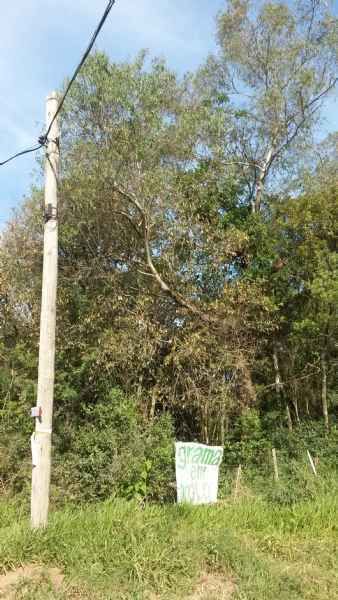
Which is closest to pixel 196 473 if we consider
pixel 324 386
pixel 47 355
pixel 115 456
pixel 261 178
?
pixel 115 456

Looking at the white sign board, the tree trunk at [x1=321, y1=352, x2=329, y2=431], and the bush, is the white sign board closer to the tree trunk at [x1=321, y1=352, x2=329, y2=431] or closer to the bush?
the bush

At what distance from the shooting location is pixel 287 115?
47.0ft

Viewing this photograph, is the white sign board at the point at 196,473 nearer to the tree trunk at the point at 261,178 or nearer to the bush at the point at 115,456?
the bush at the point at 115,456

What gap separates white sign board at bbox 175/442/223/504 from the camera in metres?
8.27

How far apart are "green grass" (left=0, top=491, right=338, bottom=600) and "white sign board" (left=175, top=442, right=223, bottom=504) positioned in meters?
1.39

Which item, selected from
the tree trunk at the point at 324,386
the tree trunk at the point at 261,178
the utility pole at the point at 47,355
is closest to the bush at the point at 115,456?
the utility pole at the point at 47,355

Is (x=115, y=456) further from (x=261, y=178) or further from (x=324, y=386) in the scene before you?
(x=261, y=178)

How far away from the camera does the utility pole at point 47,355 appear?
5.92 metres

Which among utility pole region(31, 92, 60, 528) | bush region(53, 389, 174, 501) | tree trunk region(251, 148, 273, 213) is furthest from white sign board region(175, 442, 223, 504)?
tree trunk region(251, 148, 273, 213)

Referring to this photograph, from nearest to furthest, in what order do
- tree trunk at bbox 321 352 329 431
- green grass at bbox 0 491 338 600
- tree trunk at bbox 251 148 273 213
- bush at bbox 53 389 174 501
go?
green grass at bbox 0 491 338 600
bush at bbox 53 389 174 501
tree trunk at bbox 321 352 329 431
tree trunk at bbox 251 148 273 213

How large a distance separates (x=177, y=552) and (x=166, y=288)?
23.0 feet

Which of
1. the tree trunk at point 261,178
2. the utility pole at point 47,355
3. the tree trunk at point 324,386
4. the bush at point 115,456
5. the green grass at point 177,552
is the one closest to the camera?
the green grass at point 177,552

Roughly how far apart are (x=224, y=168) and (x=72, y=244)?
4526 millimetres

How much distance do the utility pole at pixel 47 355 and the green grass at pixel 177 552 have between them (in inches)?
15.1
